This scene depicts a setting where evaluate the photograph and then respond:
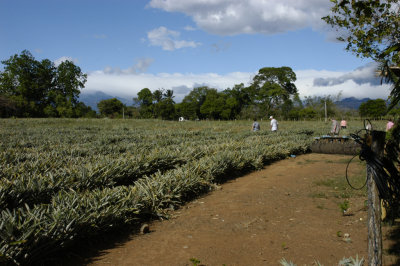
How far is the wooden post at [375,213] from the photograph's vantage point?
7.65 feet

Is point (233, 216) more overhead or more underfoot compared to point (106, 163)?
more underfoot

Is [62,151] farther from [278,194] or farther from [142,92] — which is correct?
[142,92]

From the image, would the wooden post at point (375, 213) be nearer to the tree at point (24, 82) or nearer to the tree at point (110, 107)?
the tree at point (24, 82)

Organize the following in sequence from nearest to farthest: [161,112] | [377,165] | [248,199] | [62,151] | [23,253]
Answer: [377,165]
[23,253]
[248,199]
[62,151]
[161,112]

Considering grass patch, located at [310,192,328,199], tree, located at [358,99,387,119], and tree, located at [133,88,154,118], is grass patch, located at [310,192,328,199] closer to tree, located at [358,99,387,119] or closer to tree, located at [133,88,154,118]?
tree, located at [358,99,387,119]

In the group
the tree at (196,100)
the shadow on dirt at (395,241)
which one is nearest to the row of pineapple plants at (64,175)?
the shadow on dirt at (395,241)

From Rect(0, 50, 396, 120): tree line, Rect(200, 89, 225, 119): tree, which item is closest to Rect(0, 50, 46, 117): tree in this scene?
Rect(0, 50, 396, 120): tree line

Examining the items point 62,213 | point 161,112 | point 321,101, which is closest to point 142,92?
point 161,112

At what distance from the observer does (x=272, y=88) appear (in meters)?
69.2

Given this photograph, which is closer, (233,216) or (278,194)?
(233,216)

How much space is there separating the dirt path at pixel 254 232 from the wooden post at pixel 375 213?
1.03 m

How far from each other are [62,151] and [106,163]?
11.3 feet

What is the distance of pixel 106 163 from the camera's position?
21.4 feet

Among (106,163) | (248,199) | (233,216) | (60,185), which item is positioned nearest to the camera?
(233,216)
